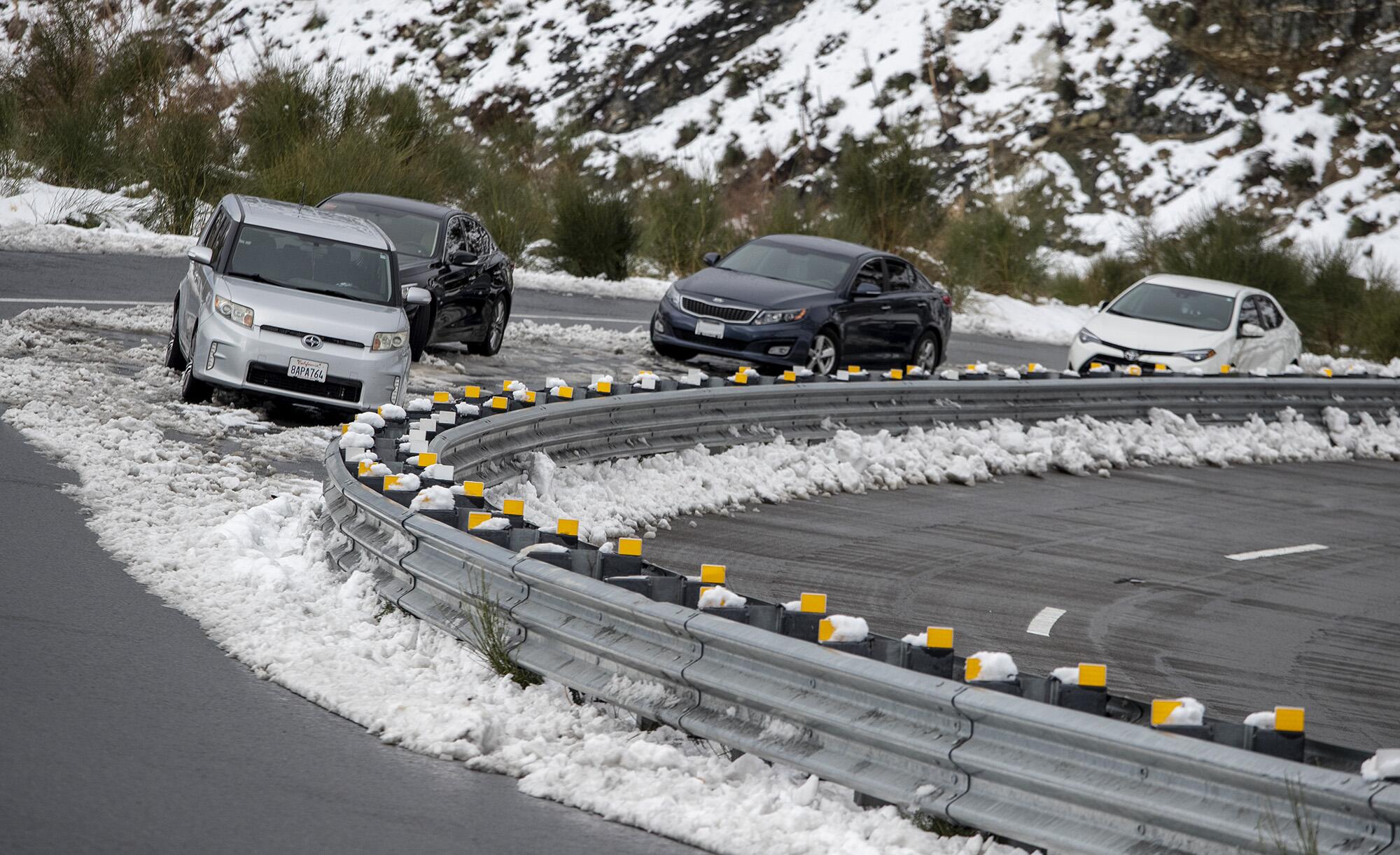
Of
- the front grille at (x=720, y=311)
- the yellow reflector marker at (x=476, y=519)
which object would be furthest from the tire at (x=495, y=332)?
the yellow reflector marker at (x=476, y=519)

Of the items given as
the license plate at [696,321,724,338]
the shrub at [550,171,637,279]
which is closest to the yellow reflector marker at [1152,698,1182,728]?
the license plate at [696,321,724,338]

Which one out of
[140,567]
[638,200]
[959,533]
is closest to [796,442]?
[959,533]

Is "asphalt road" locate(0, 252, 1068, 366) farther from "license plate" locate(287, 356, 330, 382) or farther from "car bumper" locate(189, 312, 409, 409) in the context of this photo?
"license plate" locate(287, 356, 330, 382)

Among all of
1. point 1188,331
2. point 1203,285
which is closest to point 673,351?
point 1188,331

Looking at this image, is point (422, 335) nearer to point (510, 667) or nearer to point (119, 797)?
point (510, 667)

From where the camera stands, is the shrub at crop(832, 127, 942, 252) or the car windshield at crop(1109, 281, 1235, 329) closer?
the car windshield at crop(1109, 281, 1235, 329)

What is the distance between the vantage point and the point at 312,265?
14.1 metres

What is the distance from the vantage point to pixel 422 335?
1540cm

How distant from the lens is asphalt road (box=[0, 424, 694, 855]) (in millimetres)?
4883

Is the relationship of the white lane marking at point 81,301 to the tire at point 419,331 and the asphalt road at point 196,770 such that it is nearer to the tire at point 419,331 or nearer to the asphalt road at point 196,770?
the tire at point 419,331

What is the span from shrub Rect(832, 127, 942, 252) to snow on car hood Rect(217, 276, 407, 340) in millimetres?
21528

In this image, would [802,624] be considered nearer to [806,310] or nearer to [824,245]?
[806,310]

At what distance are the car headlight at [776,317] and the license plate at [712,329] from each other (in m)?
0.38

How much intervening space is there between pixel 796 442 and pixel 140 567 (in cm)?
673
